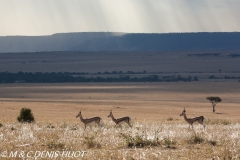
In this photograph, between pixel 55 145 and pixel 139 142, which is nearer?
pixel 55 145

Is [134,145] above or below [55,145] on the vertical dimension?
above

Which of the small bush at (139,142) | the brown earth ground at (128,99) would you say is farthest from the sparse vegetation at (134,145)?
the brown earth ground at (128,99)

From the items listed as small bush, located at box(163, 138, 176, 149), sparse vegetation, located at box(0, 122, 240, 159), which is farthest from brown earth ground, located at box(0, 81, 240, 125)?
small bush, located at box(163, 138, 176, 149)

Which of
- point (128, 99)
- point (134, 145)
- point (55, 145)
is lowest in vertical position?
point (55, 145)

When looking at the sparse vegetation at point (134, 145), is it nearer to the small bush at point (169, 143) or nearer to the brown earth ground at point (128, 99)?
the small bush at point (169, 143)

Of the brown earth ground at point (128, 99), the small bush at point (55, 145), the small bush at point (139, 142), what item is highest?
the brown earth ground at point (128, 99)

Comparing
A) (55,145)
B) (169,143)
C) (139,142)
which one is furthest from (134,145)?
(55,145)

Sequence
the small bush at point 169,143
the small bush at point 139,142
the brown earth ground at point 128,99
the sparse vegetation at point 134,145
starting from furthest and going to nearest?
the brown earth ground at point 128,99 < the small bush at point 139,142 < the small bush at point 169,143 < the sparse vegetation at point 134,145

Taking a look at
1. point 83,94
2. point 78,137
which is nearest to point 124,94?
point 83,94

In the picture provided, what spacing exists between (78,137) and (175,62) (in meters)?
138

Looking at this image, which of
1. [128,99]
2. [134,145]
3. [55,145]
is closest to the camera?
[55,145]

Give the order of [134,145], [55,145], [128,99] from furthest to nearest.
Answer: [128,99] → [134,145] → [55,145]

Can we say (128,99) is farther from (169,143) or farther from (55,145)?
(55,145)

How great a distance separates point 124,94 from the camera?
7519cm
